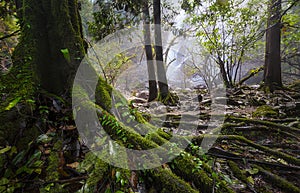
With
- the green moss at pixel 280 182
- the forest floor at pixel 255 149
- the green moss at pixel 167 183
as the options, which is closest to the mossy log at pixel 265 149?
the forest floor at pixel 255 149

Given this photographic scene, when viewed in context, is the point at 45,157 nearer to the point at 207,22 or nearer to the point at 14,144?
the point at 14,144

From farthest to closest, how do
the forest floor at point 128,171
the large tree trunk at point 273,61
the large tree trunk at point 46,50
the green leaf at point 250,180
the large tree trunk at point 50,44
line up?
the large tree trunk at point 273,61
the green leaf at point 250,180
the large tree trunk at point 50,44
the large tree trunk at point 46,50
the forest floor at point 128,171

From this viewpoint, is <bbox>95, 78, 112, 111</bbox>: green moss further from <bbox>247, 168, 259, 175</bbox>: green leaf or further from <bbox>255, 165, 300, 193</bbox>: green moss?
<bbox>255, 165, 300, 193</bbox>: green moss

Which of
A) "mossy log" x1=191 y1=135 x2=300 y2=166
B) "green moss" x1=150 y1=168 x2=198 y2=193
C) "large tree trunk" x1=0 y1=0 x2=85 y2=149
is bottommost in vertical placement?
"mossy log" x1=191 y1=135 x2=300 y2=166

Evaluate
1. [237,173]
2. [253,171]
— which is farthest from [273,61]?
[237,173]

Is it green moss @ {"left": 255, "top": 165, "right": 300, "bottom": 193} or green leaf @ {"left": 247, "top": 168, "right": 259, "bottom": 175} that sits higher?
green leaf @ {"left": 247, "top": 168, "right": 259, "bottom": 175}

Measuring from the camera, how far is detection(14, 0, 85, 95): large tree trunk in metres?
1.75

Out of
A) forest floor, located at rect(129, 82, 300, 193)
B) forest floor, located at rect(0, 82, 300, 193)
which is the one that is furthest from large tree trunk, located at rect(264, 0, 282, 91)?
forest floor, located at rect(0, 82, 300, 193)

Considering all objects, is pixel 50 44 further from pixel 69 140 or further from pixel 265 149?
pixel 265 149

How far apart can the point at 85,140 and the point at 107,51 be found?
10993 millimetres

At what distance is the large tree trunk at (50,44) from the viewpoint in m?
1.75

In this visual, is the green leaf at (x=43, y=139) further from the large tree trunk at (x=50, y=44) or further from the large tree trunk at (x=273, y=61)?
the large tree trunk at (x=273, y=61)

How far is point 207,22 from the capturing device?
8.04 meters

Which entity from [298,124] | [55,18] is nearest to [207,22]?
[298,124]
